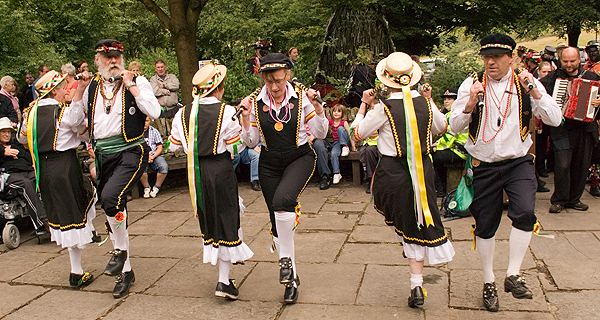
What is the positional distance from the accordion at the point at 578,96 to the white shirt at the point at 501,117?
98.0 inches

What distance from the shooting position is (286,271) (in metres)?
4.25

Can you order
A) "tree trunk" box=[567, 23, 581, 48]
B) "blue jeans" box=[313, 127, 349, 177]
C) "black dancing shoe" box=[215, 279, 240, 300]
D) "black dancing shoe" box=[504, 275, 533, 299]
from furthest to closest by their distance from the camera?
"tree trunk" box=[567, 23, 581, 48] < "blue jeans" box=[313, 127, 349, 177] < "black dancing shoe" box=[215, 279, 240, 300] < "black dancing shoe" box=[504, 275, 533, 299]

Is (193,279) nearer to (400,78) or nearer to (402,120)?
(402,120)

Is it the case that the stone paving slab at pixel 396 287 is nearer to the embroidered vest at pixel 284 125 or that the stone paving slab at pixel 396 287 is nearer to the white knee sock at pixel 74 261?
the embroidered vest at pixel 284 125

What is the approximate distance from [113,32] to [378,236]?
1459 centimetres

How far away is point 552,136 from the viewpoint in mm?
6410

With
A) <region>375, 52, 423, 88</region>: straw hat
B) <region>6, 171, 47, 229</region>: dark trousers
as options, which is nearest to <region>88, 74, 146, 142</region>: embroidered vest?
<region>375, 52, 423, 88</region>: straw hat

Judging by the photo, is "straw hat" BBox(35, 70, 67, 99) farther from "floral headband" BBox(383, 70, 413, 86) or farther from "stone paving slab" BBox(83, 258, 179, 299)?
"floral headband" BBox(383, 70, 413, 86)

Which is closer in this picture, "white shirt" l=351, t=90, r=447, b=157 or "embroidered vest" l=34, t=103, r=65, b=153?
"white shirt" l=351, t=90, r=447, b=157

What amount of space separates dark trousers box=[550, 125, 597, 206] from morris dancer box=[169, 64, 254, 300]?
12.8 ft

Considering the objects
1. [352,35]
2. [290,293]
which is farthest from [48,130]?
[352,35]

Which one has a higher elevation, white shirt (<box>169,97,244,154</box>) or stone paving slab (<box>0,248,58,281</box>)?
white shirt (<box>169,97,244,154</box>)

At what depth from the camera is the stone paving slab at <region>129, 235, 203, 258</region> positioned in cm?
567

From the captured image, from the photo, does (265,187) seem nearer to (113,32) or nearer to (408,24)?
(408,24)
